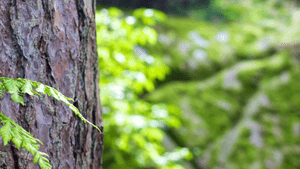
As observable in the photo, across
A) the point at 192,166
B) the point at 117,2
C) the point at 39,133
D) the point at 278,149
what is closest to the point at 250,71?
the point at 278,149

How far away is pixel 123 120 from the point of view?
1.87 meters

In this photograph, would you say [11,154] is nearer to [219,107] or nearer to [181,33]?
[219,107]

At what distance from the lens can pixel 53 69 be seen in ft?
2.41

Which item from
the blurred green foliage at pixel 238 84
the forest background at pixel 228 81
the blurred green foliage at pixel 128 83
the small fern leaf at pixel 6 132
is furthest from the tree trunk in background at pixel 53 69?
the blurred green foliage at pixel 238 84

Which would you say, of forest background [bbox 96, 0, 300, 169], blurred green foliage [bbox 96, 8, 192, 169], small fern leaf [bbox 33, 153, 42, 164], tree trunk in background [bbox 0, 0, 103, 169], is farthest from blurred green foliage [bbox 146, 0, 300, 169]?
small fern leaf [bbox 33, 153, 42, 164]

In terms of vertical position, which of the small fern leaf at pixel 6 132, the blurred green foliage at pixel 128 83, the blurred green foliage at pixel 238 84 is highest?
the blurred green foliage at pixel 238 84

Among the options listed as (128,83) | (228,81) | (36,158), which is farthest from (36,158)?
(228,81)

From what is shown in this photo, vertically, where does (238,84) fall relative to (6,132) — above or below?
above

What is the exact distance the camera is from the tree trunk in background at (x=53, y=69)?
66 centimetres

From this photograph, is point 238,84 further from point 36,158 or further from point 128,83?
point 36,158

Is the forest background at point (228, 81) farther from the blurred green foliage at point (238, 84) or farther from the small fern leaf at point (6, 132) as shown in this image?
the small fern leaf at point (6, 132)

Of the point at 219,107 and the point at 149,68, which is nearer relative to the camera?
the point at 149,68

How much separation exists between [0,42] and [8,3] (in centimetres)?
11

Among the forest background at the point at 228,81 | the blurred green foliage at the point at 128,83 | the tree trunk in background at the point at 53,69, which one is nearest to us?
the tree trunk in background at the point at 53,69
